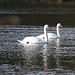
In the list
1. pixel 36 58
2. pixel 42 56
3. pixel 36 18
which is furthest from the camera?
pixel 36 18

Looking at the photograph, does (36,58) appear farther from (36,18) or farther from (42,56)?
(36,18)

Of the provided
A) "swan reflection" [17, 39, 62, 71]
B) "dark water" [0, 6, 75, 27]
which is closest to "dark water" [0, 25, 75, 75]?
"swan reflection" [17, 39, 62, 71]

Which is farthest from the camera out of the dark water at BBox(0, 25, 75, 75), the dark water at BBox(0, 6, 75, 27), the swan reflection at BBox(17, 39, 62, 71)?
the dark water at BBox(0, 6, 75, 27)

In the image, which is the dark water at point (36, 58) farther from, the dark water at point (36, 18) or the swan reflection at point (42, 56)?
the dark water at point (36, 18)

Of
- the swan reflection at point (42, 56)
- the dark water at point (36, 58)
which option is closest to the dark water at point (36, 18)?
the dark water at point (36, 58)

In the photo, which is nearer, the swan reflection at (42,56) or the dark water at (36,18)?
the swan reflection at (42,56)

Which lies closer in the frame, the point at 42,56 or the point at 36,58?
the point at 36,58

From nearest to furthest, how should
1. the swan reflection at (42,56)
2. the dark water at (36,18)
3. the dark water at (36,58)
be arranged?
the dark water at (36,58), the swan reflection at (42,56), the dark water at (36,18)

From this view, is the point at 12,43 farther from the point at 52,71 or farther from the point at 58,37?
the point at 52,71

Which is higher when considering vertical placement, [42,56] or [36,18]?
[36,18]

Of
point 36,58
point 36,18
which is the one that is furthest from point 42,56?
point 36,18

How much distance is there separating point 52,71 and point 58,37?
454 inches

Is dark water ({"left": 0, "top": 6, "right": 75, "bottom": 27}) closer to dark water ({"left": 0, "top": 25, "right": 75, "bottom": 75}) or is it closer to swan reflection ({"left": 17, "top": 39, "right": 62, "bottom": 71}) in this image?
dark water ({"left": 0, "top": 25, "right": 75, "bottom": 75})

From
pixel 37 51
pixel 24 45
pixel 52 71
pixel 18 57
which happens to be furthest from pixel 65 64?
pixel 24 45
